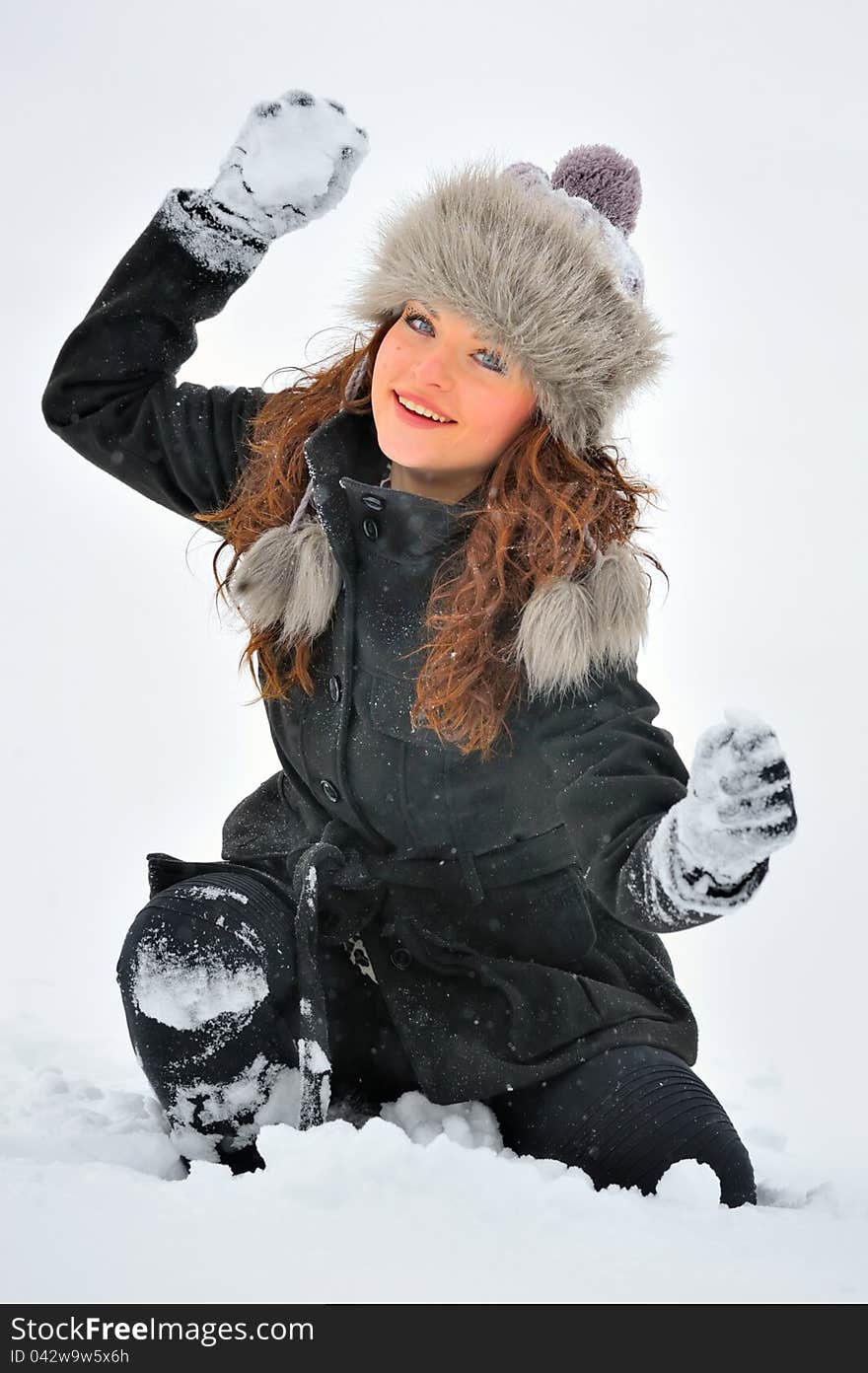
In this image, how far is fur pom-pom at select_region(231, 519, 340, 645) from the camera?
1.65 metres

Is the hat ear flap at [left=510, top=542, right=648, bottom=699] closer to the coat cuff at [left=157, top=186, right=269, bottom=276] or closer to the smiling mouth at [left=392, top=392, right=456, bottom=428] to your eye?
the smiling mouth at [left=392, top=392, right=456, bottom=428]

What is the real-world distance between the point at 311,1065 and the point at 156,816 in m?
1.79

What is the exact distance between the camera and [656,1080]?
1562mm

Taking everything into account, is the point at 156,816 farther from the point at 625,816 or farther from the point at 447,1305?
the point at 447,1305

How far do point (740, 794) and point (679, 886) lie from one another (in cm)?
14

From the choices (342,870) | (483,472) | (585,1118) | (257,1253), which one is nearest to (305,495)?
(483,472)

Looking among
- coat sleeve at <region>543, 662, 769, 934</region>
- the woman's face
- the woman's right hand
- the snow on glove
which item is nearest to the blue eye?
the woman's face

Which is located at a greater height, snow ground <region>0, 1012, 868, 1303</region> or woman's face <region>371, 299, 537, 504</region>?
woman's face <region>371, 299, 537, 504</region>

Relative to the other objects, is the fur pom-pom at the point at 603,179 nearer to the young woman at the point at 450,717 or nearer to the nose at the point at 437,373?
the young woman at the point at 450,717

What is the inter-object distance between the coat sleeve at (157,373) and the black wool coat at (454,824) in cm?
1

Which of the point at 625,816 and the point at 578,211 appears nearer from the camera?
the point at 625,816

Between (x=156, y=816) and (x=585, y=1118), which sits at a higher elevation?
(x=585, y=1118)

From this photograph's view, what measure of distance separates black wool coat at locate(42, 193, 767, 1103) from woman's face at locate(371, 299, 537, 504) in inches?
2.4
